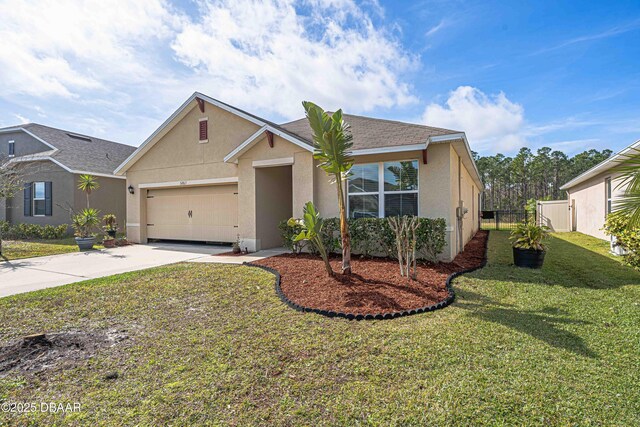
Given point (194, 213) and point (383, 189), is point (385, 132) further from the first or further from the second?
point (194, 213)

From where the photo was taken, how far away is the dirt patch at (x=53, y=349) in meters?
3.27

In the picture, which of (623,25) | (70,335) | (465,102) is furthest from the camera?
(465,102)

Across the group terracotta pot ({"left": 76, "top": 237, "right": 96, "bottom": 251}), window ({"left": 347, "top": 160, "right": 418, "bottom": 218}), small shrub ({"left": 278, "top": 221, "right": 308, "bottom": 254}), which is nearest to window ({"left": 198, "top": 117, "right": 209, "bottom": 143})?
small shrub ({"left": 278, "top": 221, "right": 308, "bottom": 254})

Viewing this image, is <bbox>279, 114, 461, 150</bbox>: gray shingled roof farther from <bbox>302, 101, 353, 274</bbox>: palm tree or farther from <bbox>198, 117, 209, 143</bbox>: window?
<bbox>198, 117, 209, 143</bbox>: window

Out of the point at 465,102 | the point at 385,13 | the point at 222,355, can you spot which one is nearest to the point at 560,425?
the point at 222,355

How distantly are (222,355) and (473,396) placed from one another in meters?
2.54

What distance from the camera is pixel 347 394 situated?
2.65 m

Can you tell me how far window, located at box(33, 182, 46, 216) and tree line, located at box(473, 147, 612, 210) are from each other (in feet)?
159

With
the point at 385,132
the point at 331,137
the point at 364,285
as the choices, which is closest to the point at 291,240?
the point at 364,285

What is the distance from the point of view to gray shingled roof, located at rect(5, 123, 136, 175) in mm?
16906

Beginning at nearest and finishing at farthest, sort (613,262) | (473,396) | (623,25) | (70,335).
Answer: (473,396)
(70,335)
(623,25)
(613,262)

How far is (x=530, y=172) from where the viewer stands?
4419 cm

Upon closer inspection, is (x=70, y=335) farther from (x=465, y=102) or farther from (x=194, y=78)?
(x=465, y=102)

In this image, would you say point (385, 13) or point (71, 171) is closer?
point (385, 13)
